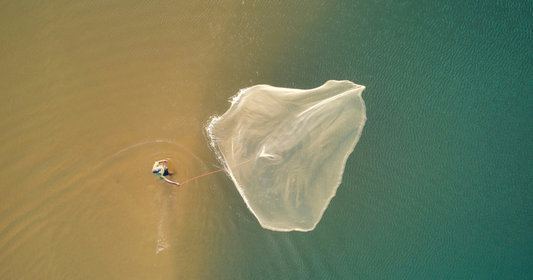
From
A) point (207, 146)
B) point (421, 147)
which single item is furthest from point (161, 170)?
point (421, 147)

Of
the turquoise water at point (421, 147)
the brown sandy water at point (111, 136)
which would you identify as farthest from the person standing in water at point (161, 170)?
the turquoise water at point (421, 147)

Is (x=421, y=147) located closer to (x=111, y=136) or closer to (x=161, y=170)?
(x=161, y=170)

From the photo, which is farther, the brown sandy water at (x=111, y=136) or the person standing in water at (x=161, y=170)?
the brown sandy water at (x=111, y=136)

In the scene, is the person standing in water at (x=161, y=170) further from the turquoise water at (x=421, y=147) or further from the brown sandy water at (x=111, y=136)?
the turquoise water at (x=421, y=147)

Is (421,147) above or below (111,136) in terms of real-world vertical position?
below

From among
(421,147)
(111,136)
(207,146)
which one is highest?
(111,136)
